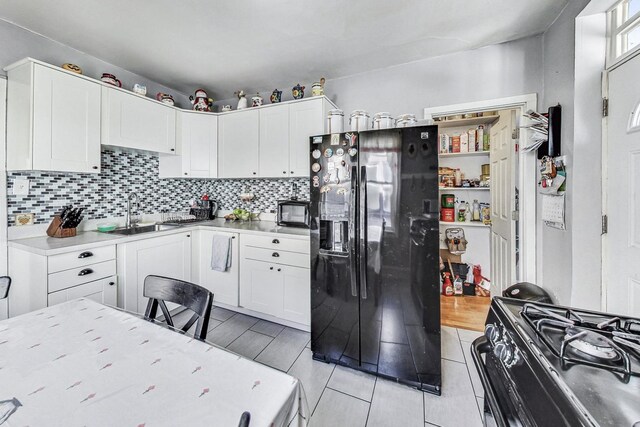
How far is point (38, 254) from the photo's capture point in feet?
5.72

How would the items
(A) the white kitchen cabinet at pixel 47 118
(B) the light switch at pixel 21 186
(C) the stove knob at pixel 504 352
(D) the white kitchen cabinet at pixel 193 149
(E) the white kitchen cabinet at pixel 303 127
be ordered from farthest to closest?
(D) the white kitchen cabinet at pixel 193 149
(E) the white kitchen cabinet at pixel 303 127
(B) the light switch at pixel 21 186
(A) the white kitchen cabinet at pixel 47 118
(C) the stove knob at pixel 504 352

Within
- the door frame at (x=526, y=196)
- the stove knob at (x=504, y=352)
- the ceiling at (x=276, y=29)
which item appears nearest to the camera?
the stove knob at (x=504, y=352)

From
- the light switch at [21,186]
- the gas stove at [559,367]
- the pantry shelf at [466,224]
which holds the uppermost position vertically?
the light switch at [21,186]

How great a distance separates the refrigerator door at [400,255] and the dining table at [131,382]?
1.13 m

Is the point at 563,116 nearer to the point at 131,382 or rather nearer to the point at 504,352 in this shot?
the point at 504,352

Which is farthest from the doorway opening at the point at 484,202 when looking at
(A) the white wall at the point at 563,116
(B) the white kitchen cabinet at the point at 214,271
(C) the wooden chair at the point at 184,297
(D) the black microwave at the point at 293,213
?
(C) the wooden chair at the point at 184,297

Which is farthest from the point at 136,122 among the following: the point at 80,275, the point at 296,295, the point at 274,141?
the point at 296,295

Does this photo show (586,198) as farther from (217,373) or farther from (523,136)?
(217,373)

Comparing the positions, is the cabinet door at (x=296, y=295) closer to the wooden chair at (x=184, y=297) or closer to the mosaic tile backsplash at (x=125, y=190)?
the mosaic tile backsplash at (x=125, y=190)

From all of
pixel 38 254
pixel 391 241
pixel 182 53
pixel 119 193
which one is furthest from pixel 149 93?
pixel 391 241

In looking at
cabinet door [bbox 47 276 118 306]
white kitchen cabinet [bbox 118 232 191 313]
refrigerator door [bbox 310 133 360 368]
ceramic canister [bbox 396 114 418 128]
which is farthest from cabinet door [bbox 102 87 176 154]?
ceramic canister [bbox 396 114 418 128]

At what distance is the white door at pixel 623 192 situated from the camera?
1.23 meters

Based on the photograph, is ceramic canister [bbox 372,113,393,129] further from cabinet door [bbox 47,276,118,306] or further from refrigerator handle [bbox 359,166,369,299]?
cabinet door [bbox 47,276,118,306]

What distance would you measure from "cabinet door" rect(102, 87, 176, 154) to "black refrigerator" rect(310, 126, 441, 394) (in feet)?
5.90
